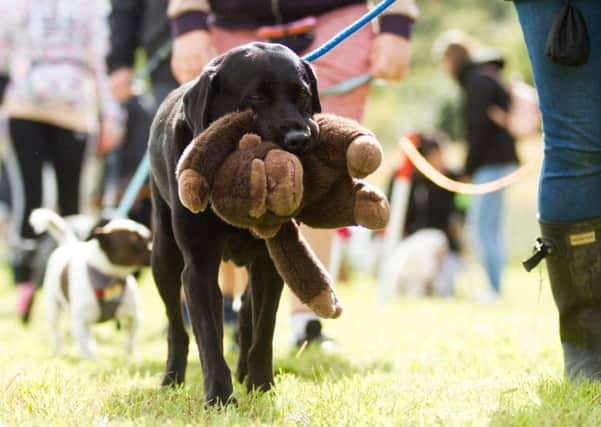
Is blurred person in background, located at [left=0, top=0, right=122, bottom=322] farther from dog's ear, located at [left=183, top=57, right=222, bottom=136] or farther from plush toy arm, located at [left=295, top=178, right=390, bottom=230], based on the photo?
plush toy arm, located at [left=295, top=178, right=390, bottom=230]

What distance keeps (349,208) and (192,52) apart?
5.56 feet

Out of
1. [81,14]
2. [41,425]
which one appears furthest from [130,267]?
[41,425]

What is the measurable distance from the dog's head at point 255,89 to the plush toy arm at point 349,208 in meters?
0.20

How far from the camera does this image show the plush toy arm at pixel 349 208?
8.01 ft

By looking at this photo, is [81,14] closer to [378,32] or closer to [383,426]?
[378,32]

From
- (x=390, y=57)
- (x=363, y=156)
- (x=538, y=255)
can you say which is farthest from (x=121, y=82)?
(x=363, y=156)

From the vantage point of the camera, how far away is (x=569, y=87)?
119 inches

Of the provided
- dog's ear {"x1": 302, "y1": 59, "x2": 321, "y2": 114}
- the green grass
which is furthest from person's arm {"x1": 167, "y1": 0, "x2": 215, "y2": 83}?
the green grass

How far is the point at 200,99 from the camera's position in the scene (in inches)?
107

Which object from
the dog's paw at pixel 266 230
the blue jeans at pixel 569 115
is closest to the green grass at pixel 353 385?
the blue jeans at pixel 569 115

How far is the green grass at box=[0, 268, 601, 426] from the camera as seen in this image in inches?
98.7

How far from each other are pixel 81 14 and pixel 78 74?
0.37m

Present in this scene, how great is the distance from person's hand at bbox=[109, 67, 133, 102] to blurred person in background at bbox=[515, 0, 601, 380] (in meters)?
2.94

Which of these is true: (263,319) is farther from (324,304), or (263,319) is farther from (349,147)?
(349,147)
